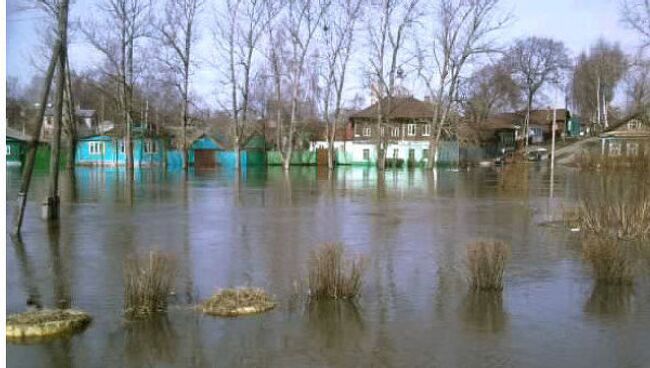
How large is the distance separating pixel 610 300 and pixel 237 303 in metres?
4.52

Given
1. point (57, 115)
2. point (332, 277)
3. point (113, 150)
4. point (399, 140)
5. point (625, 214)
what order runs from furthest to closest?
point (399, 140)
point (113, 150)
point (57, 115)
point (625, 214)
point (332, 277)

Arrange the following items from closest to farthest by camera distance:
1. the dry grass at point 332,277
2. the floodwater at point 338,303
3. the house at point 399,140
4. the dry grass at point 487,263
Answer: the floodwater at point 338,303 → the dry grass at point 332,277 → the dry grass at point 487,263 → the house at point 399,140

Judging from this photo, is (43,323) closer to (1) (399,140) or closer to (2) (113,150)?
(2) (113,150)

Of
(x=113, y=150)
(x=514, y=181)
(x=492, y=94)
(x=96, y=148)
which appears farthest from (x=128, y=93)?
(x=492, y=94)

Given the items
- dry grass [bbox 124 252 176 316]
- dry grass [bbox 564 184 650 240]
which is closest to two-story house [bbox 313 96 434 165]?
dry grass [bbox 564 184 650 240]

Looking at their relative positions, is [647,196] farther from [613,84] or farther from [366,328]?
[613,84]

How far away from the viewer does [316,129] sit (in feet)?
230

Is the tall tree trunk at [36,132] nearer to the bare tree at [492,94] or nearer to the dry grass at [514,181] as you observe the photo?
the dry grass at [514,181]

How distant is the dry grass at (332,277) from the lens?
7961 mm

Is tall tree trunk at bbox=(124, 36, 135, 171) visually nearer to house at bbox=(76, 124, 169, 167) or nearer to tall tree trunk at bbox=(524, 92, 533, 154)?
house at bbox=(76, 124, 169, 167)

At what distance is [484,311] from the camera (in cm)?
764

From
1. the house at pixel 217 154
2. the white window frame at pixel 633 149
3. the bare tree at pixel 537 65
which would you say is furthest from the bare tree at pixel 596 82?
the white window frame at pixel 633 149

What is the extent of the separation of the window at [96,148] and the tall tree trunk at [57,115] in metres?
51.1

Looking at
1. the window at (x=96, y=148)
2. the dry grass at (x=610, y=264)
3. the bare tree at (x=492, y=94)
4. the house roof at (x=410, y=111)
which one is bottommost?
the dry grass at (x=610, y=264)
